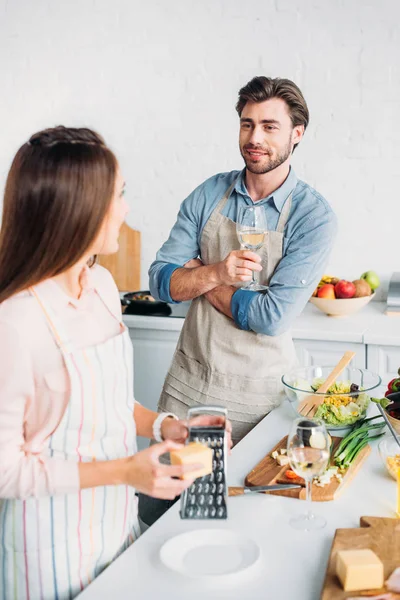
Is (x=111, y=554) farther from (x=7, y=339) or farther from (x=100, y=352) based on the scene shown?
(x=7, y=339)

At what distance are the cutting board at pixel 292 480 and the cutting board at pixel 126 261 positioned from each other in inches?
95.2

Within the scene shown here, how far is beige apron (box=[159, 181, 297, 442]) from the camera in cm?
265

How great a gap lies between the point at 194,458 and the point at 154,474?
8 cm

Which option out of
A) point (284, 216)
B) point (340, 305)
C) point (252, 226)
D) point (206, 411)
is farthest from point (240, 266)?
point (340, 305)

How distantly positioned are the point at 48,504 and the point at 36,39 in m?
3.37

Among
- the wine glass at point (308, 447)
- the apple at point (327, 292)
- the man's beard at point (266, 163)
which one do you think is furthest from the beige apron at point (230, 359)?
the wine glass at point (308, 447)

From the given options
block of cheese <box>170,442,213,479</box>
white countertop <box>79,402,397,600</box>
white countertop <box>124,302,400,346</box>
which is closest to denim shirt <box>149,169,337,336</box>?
white countertop <box>79,402,397,600</box>

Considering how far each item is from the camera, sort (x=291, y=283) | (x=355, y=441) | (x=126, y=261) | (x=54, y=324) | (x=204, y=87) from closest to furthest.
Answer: (x=54, y=324) → (x=355, y=441) → (x=291, y=283) → (x=204, y=87) → (x=126, y=261)

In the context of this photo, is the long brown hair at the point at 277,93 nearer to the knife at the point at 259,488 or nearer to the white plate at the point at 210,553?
the knife at the point at 259,488

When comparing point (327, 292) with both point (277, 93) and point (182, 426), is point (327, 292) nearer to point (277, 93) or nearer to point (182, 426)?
point (277, 93)

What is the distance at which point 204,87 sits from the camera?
13.2 ft

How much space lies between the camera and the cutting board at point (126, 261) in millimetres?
4242

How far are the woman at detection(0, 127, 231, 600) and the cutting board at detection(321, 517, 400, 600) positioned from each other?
12.4 inches

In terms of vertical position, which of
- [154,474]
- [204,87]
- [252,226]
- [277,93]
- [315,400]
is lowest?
[315,400]
